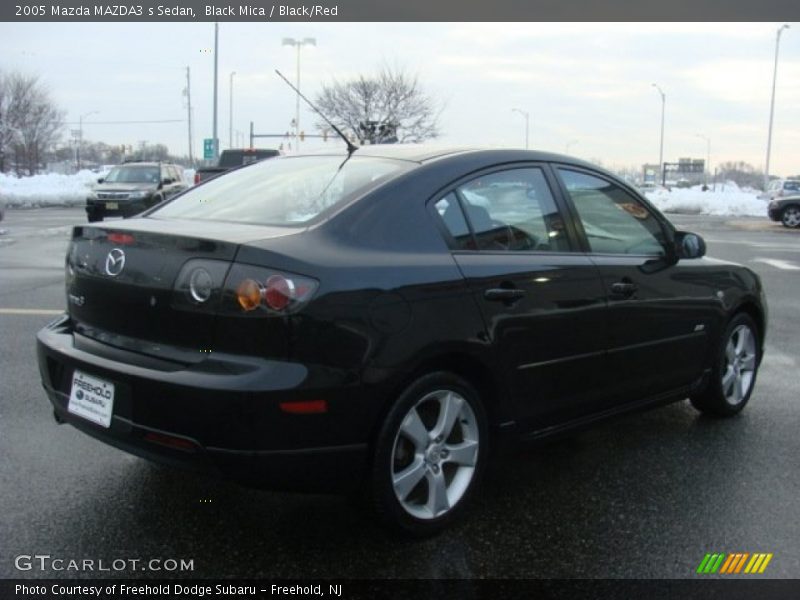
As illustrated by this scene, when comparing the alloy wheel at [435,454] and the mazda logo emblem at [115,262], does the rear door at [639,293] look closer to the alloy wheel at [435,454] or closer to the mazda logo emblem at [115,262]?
the alloy wheel at [435,454]

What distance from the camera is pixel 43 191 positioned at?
35.4 metres

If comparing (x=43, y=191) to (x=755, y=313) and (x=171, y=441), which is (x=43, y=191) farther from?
(x=171, y=441)

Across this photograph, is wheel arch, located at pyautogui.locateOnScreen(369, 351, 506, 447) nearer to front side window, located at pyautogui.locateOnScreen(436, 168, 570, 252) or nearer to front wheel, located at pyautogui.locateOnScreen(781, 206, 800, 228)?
front side window, located at pyautogui.locateOnScreen(436, 168, 570, 252)

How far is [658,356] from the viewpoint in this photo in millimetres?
4004

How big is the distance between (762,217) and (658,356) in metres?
33.0

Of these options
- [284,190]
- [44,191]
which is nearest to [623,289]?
[284,190]

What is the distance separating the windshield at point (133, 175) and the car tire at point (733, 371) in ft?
62.4

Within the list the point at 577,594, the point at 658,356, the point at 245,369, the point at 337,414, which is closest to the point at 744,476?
the point at 658,356

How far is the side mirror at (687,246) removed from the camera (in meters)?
4.20

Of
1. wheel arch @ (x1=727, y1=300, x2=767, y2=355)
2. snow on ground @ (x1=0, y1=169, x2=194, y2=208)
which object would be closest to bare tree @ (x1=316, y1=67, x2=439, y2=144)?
snow on ground @ (x1=0, y1=169, x2=194, y2=208)

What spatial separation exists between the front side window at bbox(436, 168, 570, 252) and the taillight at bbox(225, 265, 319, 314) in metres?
0.82

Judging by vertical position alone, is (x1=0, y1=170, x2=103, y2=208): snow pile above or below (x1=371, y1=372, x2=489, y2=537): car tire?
above

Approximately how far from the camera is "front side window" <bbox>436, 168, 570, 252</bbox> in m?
3.28

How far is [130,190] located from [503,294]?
1876 cm
